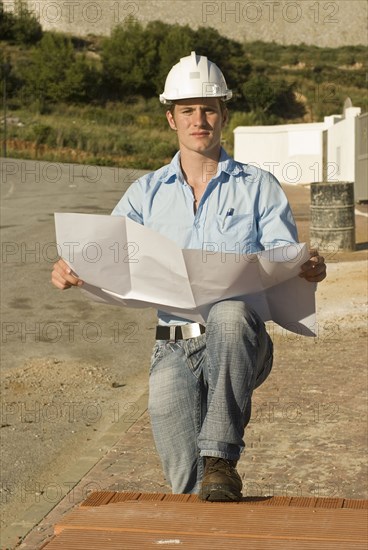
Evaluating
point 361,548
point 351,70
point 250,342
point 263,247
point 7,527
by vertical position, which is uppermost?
point 351,70

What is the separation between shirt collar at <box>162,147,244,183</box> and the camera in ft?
14.2

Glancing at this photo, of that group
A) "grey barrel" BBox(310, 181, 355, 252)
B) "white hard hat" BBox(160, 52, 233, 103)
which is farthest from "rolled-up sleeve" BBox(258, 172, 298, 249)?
"grey barrel" BBox(310, 181, 355, 252)

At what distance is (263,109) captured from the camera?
7894 cm

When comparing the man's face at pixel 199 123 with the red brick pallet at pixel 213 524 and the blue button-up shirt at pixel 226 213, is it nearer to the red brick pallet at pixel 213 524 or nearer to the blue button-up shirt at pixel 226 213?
the blue button-up shirt at pixel 226 213

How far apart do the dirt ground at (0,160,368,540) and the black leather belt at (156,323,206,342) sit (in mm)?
2164

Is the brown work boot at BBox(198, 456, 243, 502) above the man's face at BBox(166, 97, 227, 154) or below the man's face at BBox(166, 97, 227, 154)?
below

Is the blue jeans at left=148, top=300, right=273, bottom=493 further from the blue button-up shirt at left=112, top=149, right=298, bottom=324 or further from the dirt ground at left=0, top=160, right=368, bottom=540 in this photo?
the dirt ground at left=0, top=160, right=368, bottom=540

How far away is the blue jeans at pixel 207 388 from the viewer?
3922 mm

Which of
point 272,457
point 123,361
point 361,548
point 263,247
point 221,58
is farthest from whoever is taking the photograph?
point 221,58

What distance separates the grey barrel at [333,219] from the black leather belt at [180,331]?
516 inches

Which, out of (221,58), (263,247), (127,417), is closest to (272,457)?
(127,417)

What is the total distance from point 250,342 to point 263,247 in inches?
18.9

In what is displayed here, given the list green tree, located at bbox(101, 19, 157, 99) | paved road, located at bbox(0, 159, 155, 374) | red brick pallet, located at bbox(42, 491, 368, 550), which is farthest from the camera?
green tree, located at bbox(101, 19, 157, 99)

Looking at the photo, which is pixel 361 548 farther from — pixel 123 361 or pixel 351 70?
pixel 351 70
